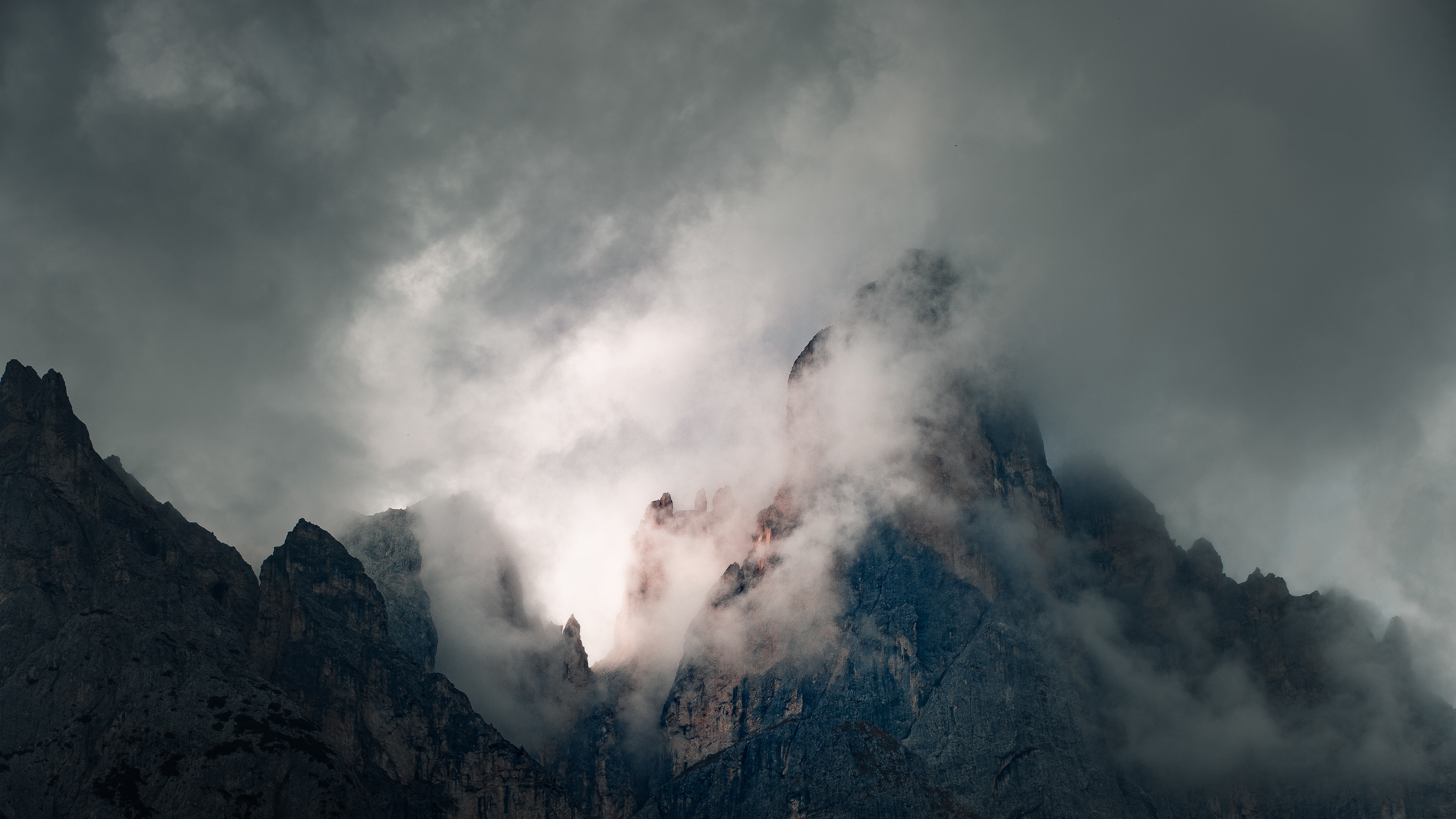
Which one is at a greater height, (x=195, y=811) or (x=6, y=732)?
(x=6, y=732)

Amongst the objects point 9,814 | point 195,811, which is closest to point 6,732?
point 9,814

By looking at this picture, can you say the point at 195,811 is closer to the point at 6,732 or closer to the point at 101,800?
the point at 101,800

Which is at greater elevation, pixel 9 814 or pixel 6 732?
pixel 6 732

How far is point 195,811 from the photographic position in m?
198

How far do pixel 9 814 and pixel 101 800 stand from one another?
12334 millimetres

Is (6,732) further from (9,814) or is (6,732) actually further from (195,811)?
(195,811)

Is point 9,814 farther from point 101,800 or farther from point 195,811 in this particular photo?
point 195,811

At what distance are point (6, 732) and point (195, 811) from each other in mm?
32380

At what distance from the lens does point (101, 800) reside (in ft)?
639

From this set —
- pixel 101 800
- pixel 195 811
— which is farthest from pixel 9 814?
pixel 195 811

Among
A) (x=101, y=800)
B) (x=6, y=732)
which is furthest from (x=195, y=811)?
(x=6, y=732)

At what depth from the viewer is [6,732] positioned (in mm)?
198250

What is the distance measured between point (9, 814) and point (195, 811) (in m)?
25.7
